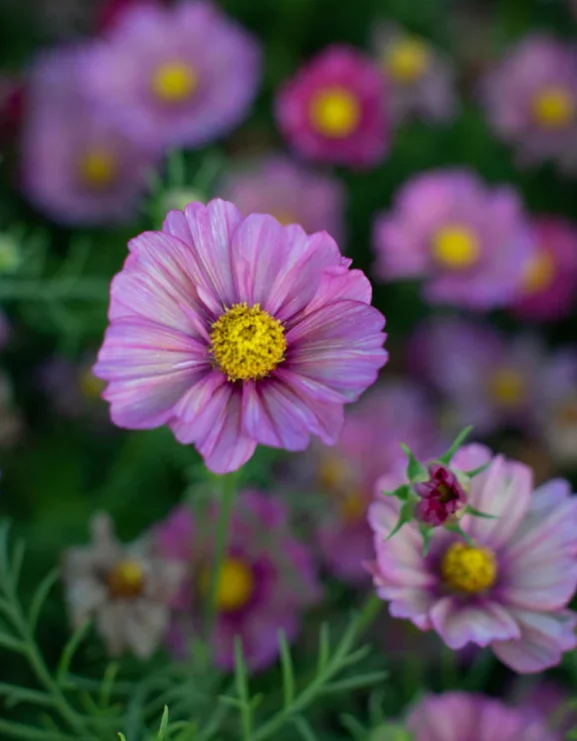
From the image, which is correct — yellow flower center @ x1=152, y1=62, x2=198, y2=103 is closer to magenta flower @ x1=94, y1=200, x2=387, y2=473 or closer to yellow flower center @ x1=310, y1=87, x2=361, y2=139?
yellow flower center @ x1=310, y1=87, x2=361, y2=139

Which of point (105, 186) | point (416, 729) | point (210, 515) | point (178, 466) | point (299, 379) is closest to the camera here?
point (299, 379)

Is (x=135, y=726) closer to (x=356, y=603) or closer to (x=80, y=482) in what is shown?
(x=356, y=603)

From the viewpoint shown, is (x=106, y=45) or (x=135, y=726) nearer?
(x=135, y=726)

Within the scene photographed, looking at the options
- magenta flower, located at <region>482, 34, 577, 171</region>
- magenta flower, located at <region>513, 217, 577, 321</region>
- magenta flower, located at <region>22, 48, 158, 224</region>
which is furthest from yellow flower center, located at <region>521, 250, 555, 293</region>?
magenta flower, located at <region>22, 48, 158, 224</region>

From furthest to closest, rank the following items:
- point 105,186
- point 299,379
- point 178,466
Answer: point 105,186 < point 178,466 < point 299,379

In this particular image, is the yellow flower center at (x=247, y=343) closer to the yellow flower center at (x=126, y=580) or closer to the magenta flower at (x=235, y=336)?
the magenta flower at (x=235, y=336)

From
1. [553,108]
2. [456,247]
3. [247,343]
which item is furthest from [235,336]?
[553,108]

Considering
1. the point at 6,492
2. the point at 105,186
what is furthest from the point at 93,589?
the point at 105,186

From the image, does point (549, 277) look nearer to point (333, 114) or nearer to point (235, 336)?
point (333, 114)
